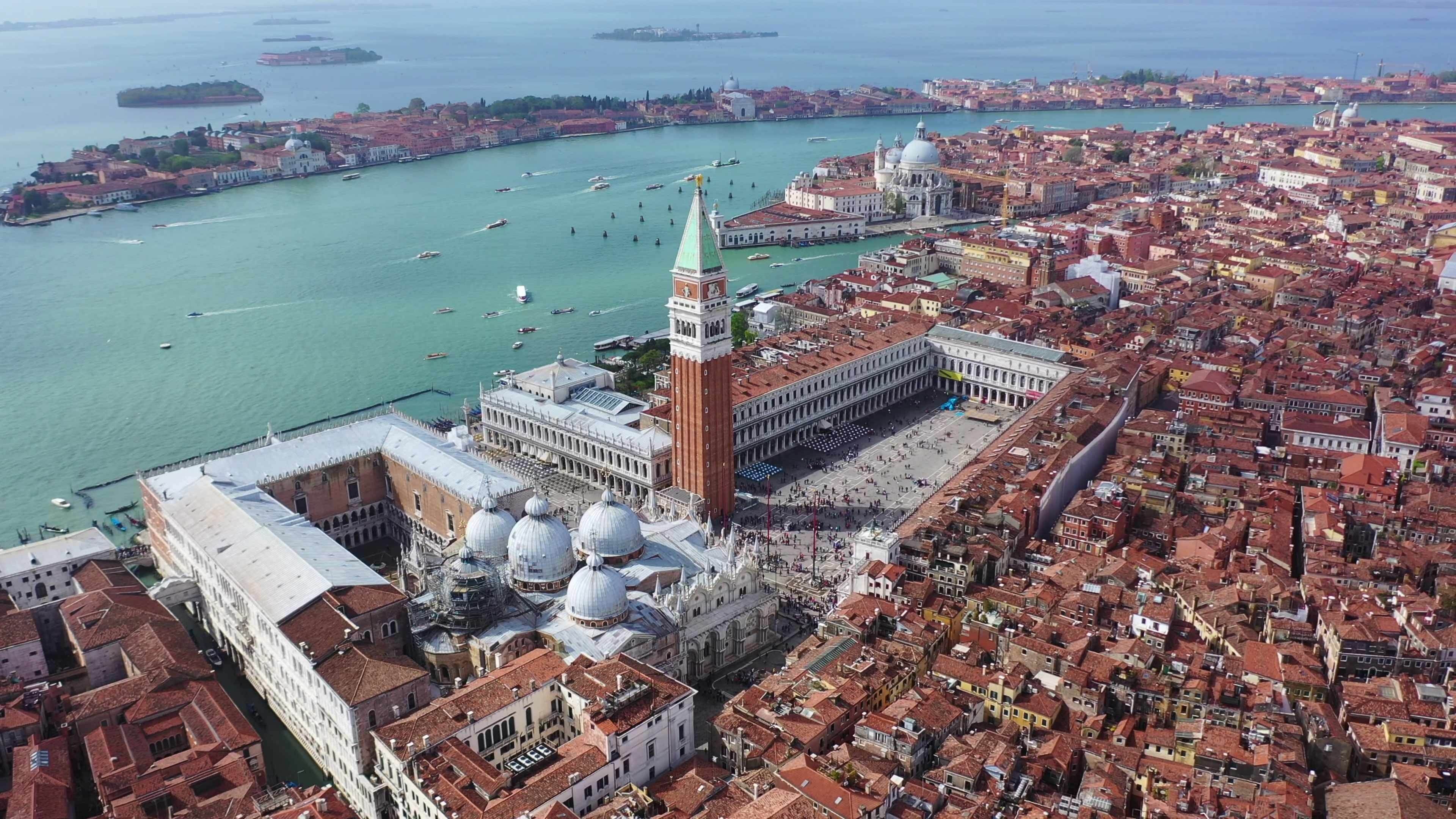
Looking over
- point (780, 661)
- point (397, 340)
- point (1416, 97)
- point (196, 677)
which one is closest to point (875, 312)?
point (397, 340)

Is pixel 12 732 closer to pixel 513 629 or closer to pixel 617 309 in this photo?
pixel 513 629

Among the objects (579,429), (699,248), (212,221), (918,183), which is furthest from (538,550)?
(212,221)

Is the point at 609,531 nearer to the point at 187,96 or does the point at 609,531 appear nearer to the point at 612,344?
the point at 612,344

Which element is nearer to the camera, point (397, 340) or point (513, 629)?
point (513, 629)

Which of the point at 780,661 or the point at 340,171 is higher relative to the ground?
the point at 340,171

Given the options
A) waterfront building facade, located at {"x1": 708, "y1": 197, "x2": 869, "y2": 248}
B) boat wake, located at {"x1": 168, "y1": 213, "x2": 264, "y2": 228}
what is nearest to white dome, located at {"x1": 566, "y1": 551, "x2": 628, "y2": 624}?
waterfront building facade, located at {"x1": 708, "y1": 197, "x2": 869, "y2": 248}

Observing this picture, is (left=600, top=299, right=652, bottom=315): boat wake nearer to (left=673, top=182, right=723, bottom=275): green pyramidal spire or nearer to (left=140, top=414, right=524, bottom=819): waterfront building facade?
(left=140, top=414, right=524, bottom=819): waterfront building facade

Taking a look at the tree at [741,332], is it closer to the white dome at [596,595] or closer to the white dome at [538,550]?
the white dome at [538,550]

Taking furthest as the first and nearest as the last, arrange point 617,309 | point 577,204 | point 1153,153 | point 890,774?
point 1153,153
point 577,204
point 617,309
point 890,774
